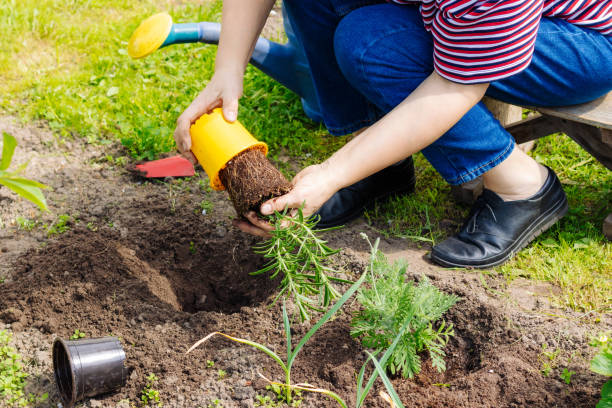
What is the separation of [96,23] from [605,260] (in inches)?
133

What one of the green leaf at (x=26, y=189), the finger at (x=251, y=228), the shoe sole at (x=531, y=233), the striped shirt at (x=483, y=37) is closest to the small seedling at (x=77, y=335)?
the finger at (x=251, y=228)

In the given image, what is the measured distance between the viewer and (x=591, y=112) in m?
2.07

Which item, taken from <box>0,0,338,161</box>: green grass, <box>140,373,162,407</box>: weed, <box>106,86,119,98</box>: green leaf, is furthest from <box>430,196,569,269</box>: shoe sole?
<box>106,86,119,98</box>: green leaf

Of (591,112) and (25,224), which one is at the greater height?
(591,112)

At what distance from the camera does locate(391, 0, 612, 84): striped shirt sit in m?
1.66

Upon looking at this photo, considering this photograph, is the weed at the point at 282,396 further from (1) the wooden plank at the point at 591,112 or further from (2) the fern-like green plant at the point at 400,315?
(1) the wooden plank at the point at 591,112

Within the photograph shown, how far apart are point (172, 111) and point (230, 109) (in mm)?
1280

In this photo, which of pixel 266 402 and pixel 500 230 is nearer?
pixel 266 402

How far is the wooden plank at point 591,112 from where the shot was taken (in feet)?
6.64

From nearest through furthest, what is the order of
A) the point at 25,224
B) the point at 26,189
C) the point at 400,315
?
the point at 26,189 < the point at 400,315 < the point at 25,224

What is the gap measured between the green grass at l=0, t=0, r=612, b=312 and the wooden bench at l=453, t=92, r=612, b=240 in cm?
14

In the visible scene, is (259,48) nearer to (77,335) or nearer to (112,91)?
(112,91)

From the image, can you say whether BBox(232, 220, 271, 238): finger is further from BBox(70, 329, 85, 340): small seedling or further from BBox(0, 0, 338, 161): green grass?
BBox(0, 0, 338, 161): green grass

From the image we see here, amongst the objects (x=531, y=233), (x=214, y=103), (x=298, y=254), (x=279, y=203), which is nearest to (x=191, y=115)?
(x=214, y=103)
